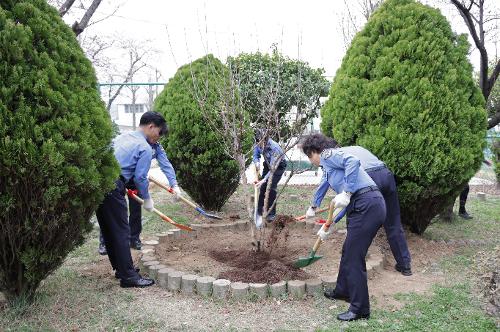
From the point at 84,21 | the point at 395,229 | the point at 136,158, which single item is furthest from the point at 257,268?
the point at 84,21

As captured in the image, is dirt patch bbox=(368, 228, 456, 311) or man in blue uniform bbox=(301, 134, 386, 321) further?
dirt patch bbox=(368, 228, 456, 311)

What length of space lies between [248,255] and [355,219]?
1.53m

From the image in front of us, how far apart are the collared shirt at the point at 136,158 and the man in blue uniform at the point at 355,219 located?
5.70 ft

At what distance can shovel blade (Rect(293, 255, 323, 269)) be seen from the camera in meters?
4.51

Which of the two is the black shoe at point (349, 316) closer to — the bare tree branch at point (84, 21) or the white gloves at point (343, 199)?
the white gloves at point (343, 199)

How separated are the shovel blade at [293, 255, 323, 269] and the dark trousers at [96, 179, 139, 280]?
1.54m

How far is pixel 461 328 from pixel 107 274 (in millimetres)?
3276

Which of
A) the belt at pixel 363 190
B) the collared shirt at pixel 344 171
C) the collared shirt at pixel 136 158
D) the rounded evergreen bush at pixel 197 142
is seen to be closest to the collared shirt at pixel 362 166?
the collared shirt at pixel 344 171

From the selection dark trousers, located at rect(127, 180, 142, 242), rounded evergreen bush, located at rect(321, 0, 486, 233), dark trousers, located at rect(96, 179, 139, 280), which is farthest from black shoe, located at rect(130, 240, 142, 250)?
rounded evergreen bush, located at rect(321, 0, 486, 233)

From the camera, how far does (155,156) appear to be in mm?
5715

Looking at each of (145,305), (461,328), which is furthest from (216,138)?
(461,328)

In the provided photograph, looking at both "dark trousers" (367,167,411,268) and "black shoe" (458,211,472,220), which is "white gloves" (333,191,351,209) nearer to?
"dark trousers" (367,167,411,268)

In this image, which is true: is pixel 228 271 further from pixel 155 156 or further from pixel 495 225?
pixel 495 225

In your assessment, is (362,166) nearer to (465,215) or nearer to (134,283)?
(134,283)
